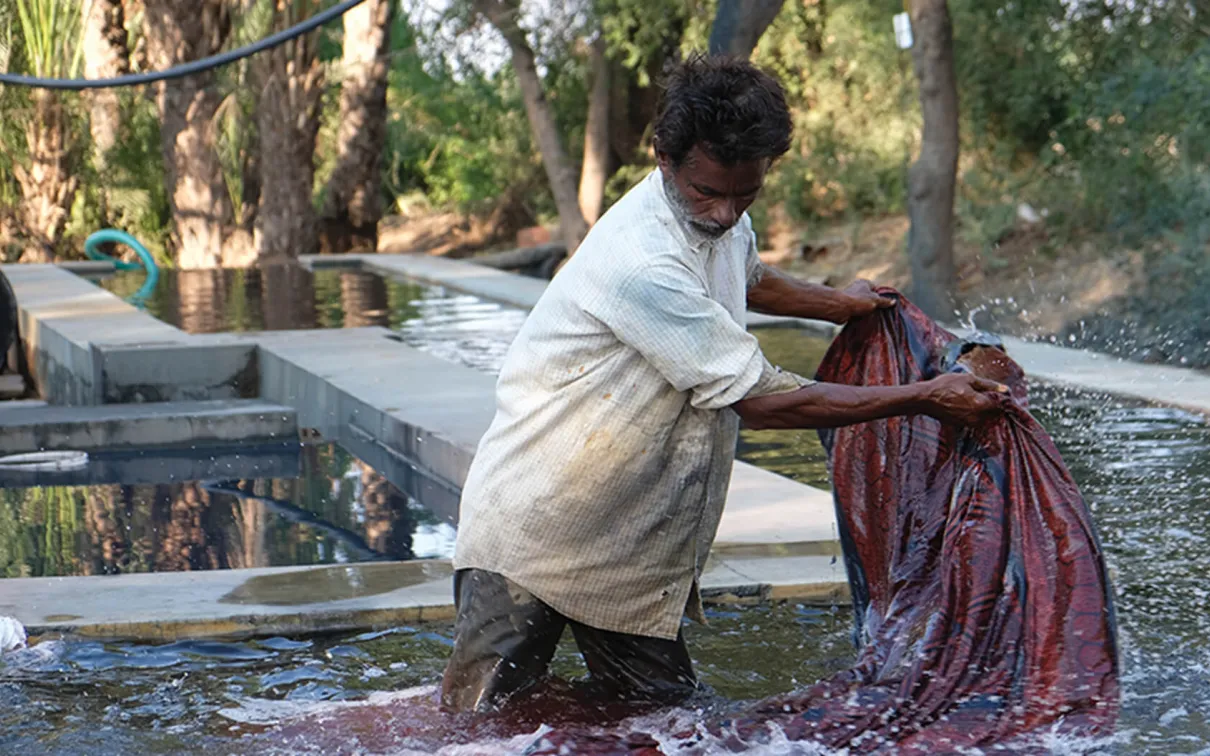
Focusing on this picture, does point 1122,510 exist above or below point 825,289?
below

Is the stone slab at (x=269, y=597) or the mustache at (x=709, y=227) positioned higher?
the mustache at (x=709, y=227)

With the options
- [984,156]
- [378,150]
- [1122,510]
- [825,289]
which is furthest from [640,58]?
[825,289]

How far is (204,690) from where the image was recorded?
4.07 meters

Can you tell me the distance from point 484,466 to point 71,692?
4.53 ft

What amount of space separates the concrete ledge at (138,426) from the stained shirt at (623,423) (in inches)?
194

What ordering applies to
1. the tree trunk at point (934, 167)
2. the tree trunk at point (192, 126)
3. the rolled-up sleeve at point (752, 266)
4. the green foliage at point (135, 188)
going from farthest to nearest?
the green foliage at point (135, 188)
the tree trunk at point (192, 126)
the tree trunk at point (934, 167)
the rolled-up sleeve at point (752, 266)

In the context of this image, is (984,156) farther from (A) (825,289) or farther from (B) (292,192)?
(A) (825,289)

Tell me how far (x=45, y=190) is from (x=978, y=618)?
20.3 meters

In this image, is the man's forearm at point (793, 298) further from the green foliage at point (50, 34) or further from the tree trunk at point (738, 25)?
the green foliage at point (50, 34)

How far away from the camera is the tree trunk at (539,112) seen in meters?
17.3

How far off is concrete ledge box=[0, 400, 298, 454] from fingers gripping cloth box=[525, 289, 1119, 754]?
4950 mm

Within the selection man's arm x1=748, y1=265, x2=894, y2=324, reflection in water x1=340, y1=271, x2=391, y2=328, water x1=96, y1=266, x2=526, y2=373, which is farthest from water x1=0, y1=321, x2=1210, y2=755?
reflection in water x1=340, y1=271, x2=391, y2=328

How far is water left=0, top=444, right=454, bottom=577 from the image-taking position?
5.73 meters

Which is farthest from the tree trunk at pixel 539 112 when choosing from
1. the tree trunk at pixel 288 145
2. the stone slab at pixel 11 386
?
the stone slab at pixel 11 386
